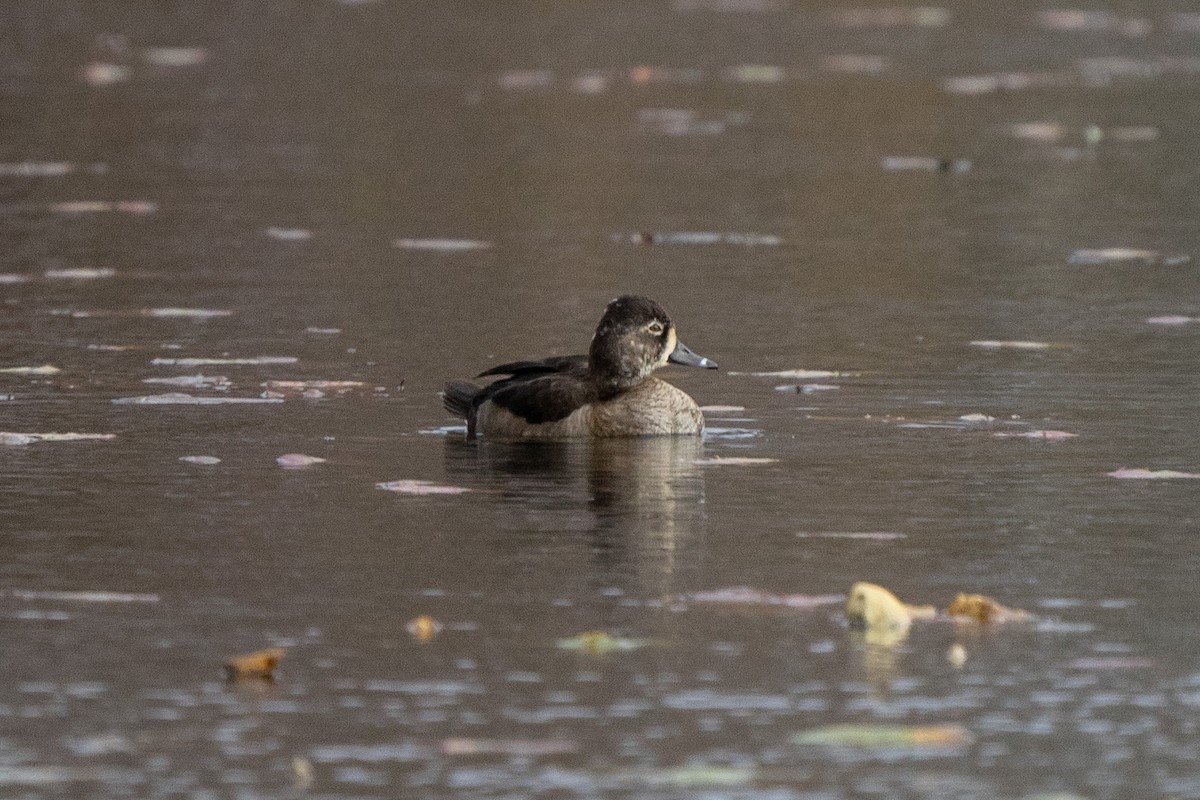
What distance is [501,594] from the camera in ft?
26.8

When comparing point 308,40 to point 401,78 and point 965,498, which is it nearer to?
point 401,78

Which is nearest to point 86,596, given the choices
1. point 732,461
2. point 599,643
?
point 599,643

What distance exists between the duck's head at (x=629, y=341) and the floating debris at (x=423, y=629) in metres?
3.94

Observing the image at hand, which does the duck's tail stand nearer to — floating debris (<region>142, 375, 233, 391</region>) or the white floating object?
floating debris (<region>142, 375, 233, 391</region>)

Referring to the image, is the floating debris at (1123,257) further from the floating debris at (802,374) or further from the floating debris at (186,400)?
the floating debris at (186,400)

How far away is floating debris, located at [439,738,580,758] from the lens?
6445 millimetres

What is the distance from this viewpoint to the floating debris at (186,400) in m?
12.0

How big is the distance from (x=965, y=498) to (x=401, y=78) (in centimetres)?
1909

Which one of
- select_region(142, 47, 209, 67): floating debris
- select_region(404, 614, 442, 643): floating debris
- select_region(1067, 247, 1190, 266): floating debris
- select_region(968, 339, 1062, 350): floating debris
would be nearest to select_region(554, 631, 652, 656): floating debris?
select_region(404, 614, 442, 643): floating debris

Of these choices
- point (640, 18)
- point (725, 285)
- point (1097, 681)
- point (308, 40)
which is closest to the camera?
point (1097, 681)

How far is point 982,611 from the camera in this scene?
7.84 meters

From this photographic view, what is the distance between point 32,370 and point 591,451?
302 centimetres

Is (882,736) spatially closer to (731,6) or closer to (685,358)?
(685,358)

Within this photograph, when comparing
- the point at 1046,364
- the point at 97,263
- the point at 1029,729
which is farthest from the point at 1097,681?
the point at 97,263
